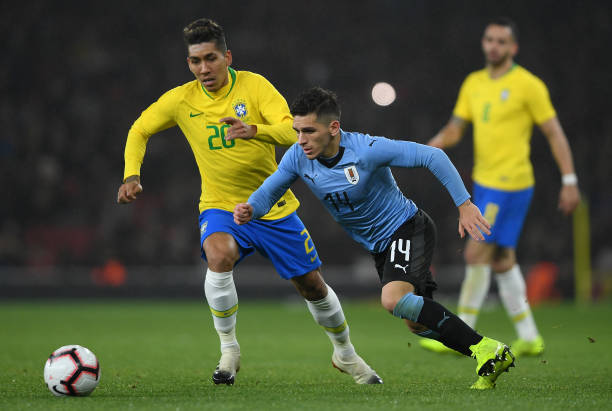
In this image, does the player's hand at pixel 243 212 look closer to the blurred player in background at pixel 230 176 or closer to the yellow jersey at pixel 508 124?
the blurred player in background at pixel 230 176

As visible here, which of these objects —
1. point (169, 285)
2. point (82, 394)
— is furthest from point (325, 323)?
point (169, 285)

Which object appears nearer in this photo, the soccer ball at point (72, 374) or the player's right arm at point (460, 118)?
the soccer ball at point (72, 374)

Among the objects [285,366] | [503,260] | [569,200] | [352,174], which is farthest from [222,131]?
[503,260]

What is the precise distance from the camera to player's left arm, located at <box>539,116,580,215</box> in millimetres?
6746

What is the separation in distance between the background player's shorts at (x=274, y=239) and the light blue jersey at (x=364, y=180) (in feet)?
1.52

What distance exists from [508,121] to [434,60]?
12.9m

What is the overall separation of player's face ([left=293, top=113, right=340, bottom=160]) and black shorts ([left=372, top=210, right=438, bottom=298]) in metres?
0.67

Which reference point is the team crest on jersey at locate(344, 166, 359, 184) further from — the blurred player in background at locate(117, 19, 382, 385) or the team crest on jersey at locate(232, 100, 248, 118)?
the team crest on jersey at locate(232, 100, 248, 118)

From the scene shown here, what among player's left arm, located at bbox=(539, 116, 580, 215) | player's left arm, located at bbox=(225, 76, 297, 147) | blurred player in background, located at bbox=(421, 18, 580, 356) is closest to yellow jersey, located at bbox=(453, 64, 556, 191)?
blurred player in background, located at bbox=(421, 18, 580, 356)

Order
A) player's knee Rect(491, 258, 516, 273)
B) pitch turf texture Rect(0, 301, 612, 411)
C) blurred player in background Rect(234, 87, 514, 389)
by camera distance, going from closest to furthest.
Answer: pitch turf texture Rect(0, 301, 612, 411) < blurred player in background Rect(234, 87, 514, 389) < player's knee Rect(491, 258, 516, 273)

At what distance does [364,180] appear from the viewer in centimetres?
496

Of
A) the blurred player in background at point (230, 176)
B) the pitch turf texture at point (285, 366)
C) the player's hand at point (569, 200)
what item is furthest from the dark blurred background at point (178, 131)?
the blurred player in background at point (230, 176)

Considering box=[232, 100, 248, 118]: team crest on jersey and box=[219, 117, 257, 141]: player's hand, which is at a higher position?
box=[232, 100, 248, 118]: team crest on jersey

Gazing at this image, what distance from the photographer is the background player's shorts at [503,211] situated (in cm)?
740
